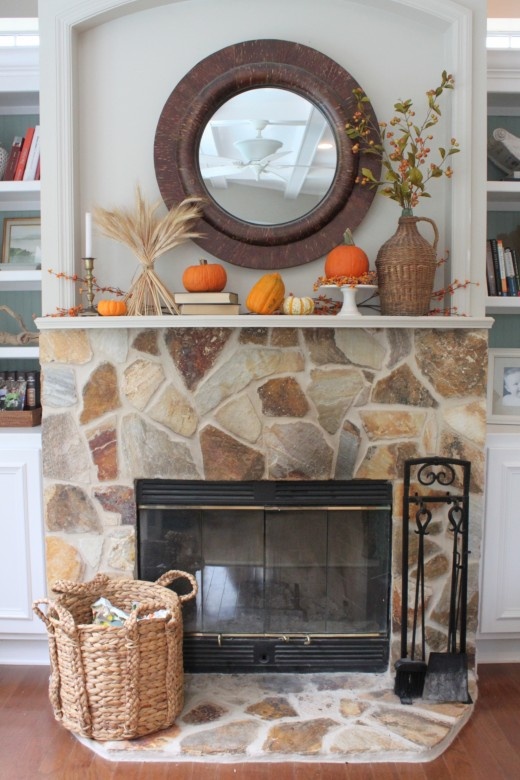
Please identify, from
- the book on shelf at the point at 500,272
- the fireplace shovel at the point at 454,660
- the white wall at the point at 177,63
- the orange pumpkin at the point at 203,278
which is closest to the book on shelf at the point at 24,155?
the white wall at the point at 177,63

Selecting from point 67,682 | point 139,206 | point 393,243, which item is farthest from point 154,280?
point 67,682

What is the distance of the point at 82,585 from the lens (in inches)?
92.9

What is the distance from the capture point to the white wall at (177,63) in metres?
2.50

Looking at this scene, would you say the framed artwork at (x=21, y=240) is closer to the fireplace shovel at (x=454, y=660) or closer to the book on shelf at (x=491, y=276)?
the book on shelf at (x=491, y=276)

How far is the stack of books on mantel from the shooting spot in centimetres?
237

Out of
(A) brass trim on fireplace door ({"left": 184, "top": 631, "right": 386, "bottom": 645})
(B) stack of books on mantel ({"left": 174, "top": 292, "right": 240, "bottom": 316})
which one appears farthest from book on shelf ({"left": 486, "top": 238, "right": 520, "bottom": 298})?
(A) brass trim on fireplace door ({"left": 184, "top": 631, "right": 386, "bottom": 645})

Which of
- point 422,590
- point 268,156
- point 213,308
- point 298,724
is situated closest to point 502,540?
point 422,590

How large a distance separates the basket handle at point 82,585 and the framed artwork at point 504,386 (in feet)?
5.48

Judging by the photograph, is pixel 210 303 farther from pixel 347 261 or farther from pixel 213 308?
pixel 347 261

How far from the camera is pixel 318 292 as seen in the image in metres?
2.56

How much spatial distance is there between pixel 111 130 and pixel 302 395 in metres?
1.22

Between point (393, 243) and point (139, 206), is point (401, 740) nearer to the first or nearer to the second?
Answer: point (393, 243)

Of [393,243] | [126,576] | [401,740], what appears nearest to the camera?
[401,740]

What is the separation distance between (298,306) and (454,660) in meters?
1.38
